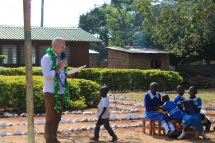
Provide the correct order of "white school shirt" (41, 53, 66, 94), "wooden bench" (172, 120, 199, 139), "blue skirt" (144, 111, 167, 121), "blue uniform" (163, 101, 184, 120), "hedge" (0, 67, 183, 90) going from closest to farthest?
"white school shirt" (41, 53, 66, 94) → "wooden bench" (172, 120, 199, 139) → "blue skirt" (144, 111, 167, 121) → "blue uniform" (163, 101, 184, 120) → "hedge" (0, 67, 183, 90)

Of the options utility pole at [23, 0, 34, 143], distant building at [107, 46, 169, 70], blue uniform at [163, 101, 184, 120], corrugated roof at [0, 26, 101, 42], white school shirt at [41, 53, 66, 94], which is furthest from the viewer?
distant building at [107, 46, 169, 70]

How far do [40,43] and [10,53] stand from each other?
2.23 meters

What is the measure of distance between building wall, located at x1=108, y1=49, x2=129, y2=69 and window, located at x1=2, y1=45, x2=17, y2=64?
8.24 metres

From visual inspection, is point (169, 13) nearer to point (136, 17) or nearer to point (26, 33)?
point (26, 33)

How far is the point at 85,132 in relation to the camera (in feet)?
30.4

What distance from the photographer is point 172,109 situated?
9156 mm

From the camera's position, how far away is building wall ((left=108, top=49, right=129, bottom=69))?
31.1 meters

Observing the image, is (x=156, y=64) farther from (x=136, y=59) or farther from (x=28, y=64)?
(x=28, y=64)

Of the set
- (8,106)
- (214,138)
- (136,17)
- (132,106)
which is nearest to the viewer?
(214,138)

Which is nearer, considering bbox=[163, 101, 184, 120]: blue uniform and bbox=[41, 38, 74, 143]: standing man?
bbox=[41, 38, 74, 143]: standing man

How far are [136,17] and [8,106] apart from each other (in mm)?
48326


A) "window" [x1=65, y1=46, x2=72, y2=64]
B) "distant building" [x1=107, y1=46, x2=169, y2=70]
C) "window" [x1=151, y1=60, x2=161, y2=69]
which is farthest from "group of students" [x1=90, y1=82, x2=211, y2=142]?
"window" [x1=151, y1=60, x2=161, y2=69]

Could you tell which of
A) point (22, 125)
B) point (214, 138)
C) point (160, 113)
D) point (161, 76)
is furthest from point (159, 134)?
point (161, 76)

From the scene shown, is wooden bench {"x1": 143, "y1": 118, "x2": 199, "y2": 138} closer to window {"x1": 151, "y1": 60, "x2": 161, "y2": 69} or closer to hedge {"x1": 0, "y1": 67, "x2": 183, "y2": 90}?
hedge {"x1": 0, "y1": 67, "x2": 183, "y2": 90}
